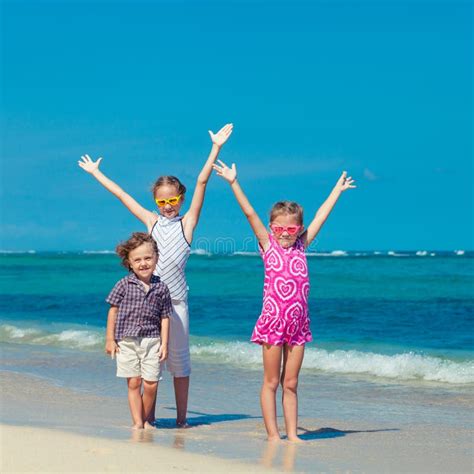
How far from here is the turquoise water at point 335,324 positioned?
11844 millimetres

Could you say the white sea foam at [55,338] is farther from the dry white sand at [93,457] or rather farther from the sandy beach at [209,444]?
the dry white sand at [93,457]

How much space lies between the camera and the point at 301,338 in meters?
6.35

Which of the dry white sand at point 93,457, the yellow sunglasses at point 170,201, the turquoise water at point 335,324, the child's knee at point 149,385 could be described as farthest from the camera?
the turquoise water at point 335,324

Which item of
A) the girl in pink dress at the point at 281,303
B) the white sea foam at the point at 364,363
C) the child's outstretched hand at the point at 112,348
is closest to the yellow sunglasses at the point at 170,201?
the girl in pink dress at the point at 281,303

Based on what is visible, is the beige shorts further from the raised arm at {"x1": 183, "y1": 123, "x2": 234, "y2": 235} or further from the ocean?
the raised arm at {"x1": 183, "y1": 123, "x2": 234, "y2": 235}

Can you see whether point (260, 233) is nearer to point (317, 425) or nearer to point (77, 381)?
point (317, 425)

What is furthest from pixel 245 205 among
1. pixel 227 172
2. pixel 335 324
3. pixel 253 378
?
pixel 335 324

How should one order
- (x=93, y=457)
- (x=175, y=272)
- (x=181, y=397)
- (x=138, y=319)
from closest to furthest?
1. (x=93, y=457)
2. (x=138, y=319)
3. (x=175, y=272)
4. (x=181, y=397)

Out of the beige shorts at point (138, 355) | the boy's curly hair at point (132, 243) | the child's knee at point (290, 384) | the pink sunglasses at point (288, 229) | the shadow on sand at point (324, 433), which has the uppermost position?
the pink sunglasses at point (288, 229)

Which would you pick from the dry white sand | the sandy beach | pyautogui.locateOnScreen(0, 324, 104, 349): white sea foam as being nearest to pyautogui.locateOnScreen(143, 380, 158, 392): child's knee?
the sandy beach

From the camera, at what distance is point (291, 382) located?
20.9 ft

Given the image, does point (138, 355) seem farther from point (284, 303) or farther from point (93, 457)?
point (93, 457)

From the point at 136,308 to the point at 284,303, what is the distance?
1136mm

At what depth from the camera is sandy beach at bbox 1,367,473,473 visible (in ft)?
17.4
